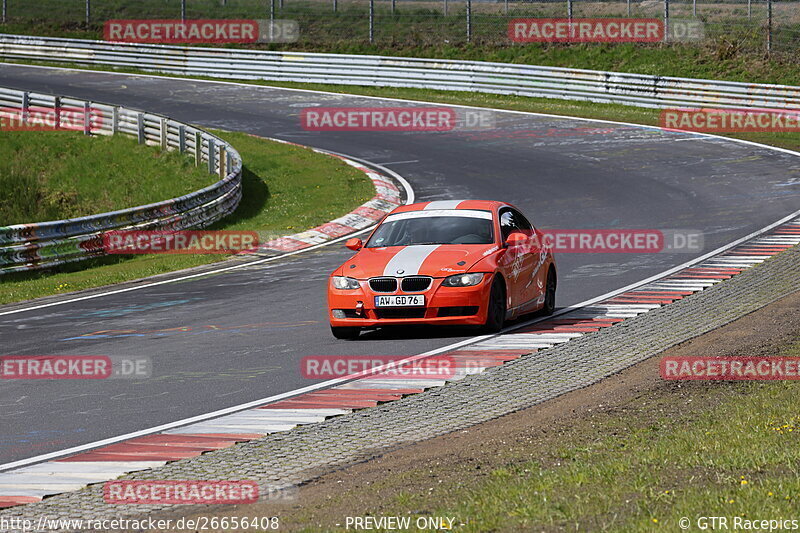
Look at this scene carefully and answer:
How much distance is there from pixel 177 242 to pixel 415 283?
10.8 meters

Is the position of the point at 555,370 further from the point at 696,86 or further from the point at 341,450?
the point at 696,86

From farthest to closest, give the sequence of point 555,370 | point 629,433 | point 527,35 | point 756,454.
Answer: point 527,35 < point 555,370 < point 629,433 < point 756,454

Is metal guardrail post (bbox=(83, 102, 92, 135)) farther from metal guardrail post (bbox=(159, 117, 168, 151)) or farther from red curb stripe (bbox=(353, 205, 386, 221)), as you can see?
red curb stripe (bbox=(353, 205, 386, 221))

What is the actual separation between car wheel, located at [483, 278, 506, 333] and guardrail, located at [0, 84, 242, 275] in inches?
373

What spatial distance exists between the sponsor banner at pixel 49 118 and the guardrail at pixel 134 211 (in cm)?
7

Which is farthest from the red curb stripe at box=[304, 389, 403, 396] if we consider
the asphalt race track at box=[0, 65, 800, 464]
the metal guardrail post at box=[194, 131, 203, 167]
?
the metal guardrail post at box=[194, 131, 203, 167]

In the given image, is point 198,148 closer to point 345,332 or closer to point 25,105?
point 25,105

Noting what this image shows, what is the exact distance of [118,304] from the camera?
1661cm

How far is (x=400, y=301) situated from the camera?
41.7 ft

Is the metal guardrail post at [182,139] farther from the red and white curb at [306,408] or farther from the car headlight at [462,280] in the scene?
the car headlight at [462,280]

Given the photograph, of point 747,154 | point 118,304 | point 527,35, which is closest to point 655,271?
point 118,304

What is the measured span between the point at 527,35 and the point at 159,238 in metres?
27.5

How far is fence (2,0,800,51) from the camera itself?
41.4m

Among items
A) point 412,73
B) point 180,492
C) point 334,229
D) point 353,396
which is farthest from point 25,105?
point 180,492
